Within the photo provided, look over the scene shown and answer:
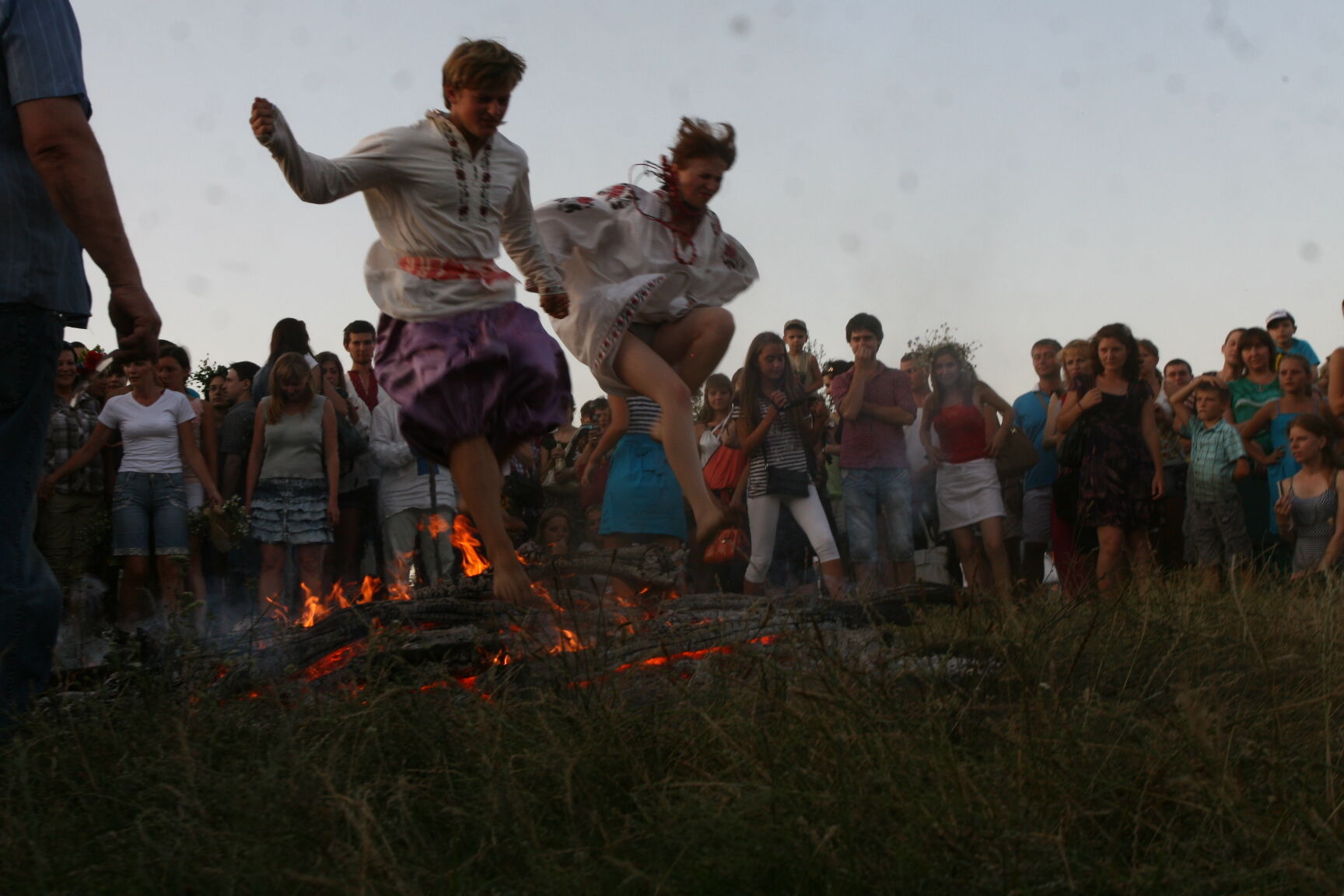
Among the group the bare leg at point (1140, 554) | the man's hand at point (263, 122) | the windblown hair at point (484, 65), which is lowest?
the bare leg at point (1140, 554)

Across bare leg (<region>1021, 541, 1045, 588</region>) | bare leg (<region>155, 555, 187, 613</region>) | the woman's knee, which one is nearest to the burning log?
the woman's knee

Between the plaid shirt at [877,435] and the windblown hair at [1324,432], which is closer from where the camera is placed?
the windblown hair at [1324,432]

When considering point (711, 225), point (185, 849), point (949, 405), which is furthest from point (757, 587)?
point (185, 849)

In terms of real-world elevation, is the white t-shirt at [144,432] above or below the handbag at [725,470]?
above

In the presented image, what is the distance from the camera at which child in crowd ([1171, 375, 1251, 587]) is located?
8328 millimetres

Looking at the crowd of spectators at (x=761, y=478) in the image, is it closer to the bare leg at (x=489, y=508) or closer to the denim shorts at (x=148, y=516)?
the denim shorts at (x=148, y=516)

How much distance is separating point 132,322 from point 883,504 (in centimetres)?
581

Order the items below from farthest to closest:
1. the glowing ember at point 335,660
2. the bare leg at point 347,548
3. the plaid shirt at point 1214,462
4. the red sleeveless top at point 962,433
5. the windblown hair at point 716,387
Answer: the windblown hair at point 716,387
the red sleeveless top at point 962,433
the plaid shirt at point 1214,462
the bare leg at point 347,548
the glowing ember at point 335,660

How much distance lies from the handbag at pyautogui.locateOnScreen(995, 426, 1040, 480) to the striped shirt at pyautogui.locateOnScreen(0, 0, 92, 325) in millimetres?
6425

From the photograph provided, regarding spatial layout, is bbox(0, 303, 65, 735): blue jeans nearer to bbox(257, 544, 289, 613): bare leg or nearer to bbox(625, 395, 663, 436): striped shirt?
bbox(257, 544, 289, 613): bare leg

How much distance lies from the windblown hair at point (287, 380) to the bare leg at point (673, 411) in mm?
2993

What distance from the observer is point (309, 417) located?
26.0 feet

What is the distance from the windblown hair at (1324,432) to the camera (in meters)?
7.96

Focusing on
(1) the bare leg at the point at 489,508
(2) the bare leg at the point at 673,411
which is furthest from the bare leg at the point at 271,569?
(2) the bare leg at the point at 673,411
